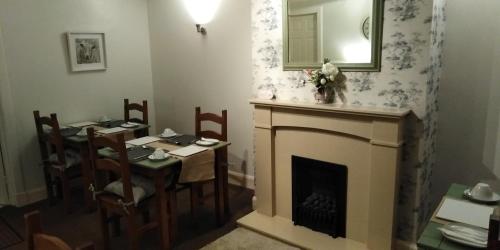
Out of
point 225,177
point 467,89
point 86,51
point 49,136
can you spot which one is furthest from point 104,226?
point 467,89

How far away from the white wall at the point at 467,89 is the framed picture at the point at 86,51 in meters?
3.45

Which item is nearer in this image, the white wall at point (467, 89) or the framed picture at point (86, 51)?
the white wall at point (467, 89)

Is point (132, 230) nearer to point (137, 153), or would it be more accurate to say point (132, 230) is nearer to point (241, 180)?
point (137, 153)

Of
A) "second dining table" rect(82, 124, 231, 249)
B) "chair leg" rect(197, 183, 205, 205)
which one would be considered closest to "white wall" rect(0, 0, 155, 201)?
"second dining table" rect(82, 124, 231, 249)

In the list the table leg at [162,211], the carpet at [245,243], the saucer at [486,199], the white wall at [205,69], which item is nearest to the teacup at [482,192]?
the saucer at [486,199]

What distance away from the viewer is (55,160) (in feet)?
11.3

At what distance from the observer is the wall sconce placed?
3.79m

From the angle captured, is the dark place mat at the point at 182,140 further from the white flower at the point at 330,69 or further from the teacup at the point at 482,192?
the teacup at the point at 482,192

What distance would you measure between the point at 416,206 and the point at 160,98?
3264 millimetres

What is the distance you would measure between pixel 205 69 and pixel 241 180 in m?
1.29

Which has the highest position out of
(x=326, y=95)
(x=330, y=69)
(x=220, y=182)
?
(x=330, y=69)

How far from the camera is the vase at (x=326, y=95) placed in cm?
271

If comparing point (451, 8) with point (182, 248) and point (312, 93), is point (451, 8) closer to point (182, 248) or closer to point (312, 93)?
point (312, 93)

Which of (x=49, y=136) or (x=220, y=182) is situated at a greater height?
(x=49, y=136)
